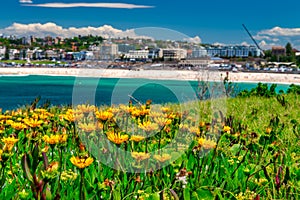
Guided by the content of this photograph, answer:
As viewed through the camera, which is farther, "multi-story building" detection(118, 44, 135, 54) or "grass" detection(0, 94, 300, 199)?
"multi-story building" detection(118, 44, 135, 54)

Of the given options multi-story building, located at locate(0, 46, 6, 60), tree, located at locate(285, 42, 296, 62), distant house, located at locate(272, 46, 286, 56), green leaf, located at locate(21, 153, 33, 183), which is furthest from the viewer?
multi-story building, located at locate(0, 46, 6, 60)

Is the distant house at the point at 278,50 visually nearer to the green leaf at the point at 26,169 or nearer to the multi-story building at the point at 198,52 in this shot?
the multi-story building at the point at 198,52

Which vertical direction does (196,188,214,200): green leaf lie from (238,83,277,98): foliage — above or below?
above

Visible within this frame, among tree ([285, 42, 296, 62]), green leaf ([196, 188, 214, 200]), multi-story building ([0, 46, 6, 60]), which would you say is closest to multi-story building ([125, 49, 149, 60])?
green leaf ([196, 188, 214, 200])

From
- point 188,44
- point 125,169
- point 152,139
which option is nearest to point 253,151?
point 152,139

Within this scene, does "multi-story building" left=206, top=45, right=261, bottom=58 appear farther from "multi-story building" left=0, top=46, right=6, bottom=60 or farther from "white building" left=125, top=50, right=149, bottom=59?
"multi-story building" left=0, top=46, right=6, bottom=60

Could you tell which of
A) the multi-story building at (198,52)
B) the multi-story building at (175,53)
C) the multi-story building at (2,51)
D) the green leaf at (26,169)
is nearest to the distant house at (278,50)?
the multi-story building at (2,51)

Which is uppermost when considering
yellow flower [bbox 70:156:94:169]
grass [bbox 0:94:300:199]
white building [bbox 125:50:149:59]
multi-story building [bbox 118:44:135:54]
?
multi-story building [bbox 118:44:135:54]

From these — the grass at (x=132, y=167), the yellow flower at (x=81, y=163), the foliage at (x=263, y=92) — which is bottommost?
the foliage at (x=263, y=92)

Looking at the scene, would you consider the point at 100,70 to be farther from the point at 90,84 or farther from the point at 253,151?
the point at 253,151
